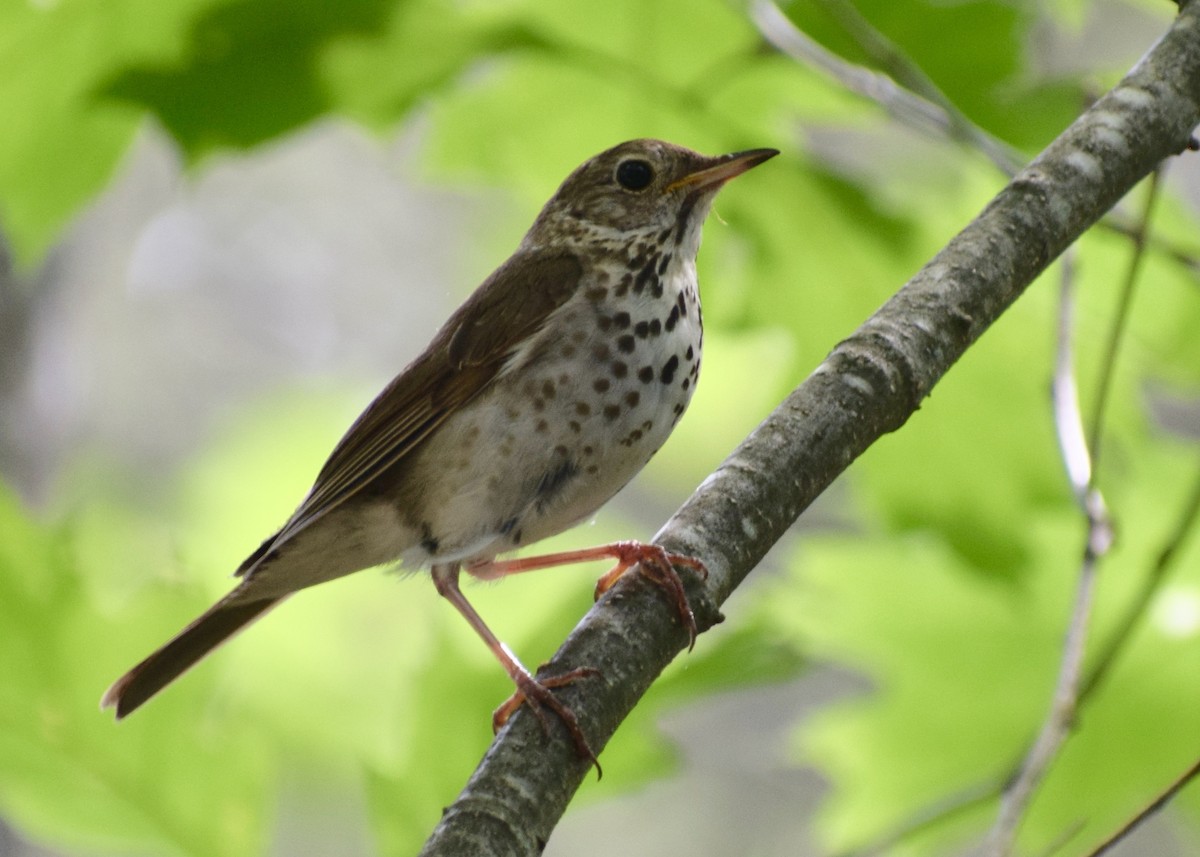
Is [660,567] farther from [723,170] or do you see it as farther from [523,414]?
[723,170]

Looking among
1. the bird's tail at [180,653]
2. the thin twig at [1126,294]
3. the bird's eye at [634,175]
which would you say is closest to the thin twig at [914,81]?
the thin twig at [1126,294]

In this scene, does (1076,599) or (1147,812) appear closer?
(1147,812)

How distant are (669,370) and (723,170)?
1.51 ft

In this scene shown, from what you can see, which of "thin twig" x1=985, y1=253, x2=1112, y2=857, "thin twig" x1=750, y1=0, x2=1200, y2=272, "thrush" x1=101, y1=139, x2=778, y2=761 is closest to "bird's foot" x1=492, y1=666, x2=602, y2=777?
"thrush" x1=101, y1=139, x2=778, y2=761

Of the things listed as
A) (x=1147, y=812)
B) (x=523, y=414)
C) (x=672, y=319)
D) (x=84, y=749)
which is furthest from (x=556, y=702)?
(x=84, y=749)

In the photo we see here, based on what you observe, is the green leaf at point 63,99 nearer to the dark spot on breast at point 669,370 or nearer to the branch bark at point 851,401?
the dark spot on breast at point 669,370

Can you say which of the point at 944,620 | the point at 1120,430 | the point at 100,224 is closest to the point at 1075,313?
the point at 1120,430

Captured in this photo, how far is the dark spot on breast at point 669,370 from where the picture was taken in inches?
99.3

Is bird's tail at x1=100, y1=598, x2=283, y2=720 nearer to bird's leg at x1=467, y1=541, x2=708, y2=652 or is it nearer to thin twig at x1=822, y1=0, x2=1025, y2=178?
bird's leg at x1=467, y1=541, x2=708, y2=652

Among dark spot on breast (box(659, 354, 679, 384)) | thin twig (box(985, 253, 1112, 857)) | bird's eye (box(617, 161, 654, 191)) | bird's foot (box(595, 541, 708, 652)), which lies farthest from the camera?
bird's eye (box(617, 161, 654, 191))

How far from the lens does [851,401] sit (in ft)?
6.03

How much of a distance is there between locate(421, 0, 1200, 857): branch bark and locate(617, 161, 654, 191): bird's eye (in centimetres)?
103

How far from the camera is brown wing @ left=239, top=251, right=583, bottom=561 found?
270 centimetres

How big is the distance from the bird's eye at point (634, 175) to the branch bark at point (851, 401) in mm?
1032
